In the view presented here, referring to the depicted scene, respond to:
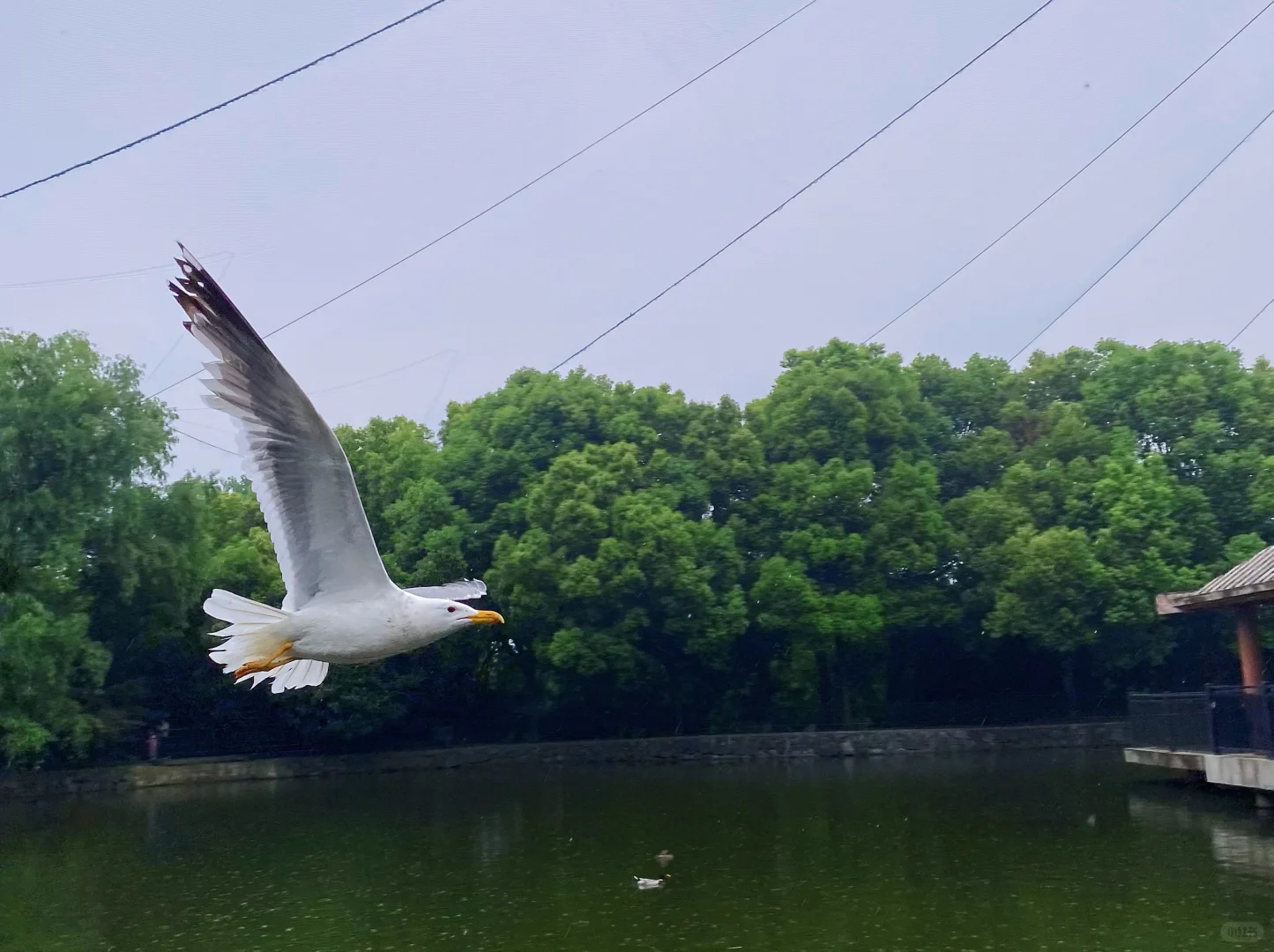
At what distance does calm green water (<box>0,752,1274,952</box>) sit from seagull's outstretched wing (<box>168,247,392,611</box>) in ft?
27.9

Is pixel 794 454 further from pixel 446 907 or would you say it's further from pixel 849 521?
pixel 446 907

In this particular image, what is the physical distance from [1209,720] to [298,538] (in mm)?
18551

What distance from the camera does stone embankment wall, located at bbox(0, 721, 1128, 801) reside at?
3678cm

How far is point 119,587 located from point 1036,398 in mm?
29215

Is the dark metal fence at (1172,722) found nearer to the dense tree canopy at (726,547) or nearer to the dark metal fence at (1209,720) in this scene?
the dark metal fence at (1209,720)

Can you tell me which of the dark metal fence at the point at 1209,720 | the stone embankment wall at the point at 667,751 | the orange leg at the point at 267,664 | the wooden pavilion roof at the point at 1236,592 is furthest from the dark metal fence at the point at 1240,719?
the orange leg at the point at 267,664

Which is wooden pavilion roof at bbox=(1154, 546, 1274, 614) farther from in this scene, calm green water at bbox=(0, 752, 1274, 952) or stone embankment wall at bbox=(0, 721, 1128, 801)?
stone embankment wall at bbox=(0, 721, 1128, 801)

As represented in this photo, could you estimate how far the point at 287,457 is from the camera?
303 inches

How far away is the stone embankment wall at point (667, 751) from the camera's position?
121 feet

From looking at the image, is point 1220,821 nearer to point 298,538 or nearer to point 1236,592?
point 1236,592

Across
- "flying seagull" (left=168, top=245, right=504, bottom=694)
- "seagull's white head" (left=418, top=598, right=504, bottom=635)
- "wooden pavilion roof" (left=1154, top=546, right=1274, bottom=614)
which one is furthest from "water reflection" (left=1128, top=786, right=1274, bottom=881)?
"flying seagull" (left=168, top=245, right=504, bottom=694)

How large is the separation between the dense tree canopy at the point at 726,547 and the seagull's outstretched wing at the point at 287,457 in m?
27.5

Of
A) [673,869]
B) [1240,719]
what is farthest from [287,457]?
[1240,719]

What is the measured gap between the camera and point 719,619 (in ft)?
125
